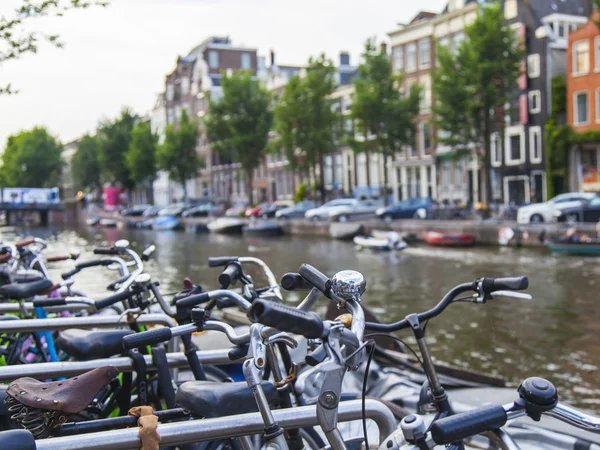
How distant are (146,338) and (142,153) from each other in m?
65.8

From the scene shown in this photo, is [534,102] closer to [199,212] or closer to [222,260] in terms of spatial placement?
[199,212]

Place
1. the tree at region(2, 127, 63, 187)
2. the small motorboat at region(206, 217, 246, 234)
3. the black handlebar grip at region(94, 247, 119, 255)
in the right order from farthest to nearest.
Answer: the tree at region(2, 127, 63, 187), the small motorboat at region(206, 217, 246, 234), the black handlebar grip at region(94, 247, 119, 255)

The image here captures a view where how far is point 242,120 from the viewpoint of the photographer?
5241cm

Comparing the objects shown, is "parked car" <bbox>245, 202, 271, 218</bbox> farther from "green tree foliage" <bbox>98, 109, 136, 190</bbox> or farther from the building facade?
"green tree foliage" <bbox>98, 109, 136, 190</bbox>

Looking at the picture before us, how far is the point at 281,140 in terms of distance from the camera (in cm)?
4509

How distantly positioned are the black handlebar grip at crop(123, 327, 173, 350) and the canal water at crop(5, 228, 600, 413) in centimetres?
686

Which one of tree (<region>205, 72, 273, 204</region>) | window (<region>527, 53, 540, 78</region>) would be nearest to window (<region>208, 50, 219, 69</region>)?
tree (<region>205, 72, 273, 204</region>)

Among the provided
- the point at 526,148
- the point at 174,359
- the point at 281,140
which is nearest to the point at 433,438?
the point at 174,359

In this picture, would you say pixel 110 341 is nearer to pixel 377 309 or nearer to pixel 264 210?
pixel 377 309

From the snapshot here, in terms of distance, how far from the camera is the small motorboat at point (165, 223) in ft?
166

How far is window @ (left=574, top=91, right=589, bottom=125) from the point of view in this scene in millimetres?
36625

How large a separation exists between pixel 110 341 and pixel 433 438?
208cm

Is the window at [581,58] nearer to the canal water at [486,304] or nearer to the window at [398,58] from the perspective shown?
the window at [398,58]

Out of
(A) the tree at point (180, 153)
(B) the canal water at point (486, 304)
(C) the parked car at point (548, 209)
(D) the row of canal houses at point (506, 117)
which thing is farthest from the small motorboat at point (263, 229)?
(A) the tree at point (180, 153)
